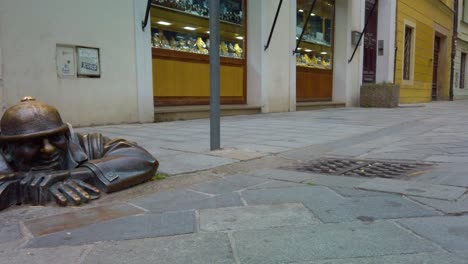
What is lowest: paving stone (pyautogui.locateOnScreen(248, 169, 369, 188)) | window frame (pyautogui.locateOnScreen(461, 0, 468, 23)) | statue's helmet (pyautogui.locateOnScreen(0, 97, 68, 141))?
paving stone (pyautogui.locateOnScreen(248, 169, 369, 188))

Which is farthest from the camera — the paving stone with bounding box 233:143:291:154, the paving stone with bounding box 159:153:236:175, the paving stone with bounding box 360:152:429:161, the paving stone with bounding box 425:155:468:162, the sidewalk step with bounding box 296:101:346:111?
the sidewalk step with bounding box 296:101:346:111

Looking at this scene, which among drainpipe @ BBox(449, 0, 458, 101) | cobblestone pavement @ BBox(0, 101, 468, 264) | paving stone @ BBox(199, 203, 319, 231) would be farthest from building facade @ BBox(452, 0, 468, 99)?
paving stone @ BBox(199, 203, 319, 231)

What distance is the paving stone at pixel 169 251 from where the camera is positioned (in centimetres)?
186

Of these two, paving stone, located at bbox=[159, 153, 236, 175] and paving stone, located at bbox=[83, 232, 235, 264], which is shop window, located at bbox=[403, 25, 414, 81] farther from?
paving stone, located at bbox=[83, 232, 235, 264]

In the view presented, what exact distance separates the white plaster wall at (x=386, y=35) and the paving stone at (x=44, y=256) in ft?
47.7

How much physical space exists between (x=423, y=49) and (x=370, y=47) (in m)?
5.08

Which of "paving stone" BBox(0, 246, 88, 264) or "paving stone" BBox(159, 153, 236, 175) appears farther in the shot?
"paving stone" BBox(159, 153, 236, 175)

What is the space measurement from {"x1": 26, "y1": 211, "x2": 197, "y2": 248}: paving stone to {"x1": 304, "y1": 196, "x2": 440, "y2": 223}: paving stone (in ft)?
2.51

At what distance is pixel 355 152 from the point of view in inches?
186

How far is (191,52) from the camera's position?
8984 mm

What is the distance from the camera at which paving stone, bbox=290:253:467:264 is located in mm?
1779

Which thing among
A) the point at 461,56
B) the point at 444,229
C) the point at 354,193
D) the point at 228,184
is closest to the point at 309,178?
the point at 354,193

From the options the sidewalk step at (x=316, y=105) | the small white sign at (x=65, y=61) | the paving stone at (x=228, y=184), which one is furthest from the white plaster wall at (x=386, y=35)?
the paving stone at (x=228, y=184)

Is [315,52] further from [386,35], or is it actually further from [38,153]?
[38,153]
